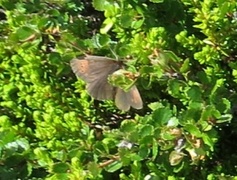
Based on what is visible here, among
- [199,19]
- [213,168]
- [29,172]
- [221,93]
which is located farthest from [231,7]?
[29,172]

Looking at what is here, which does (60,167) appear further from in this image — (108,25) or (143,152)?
(108,25)

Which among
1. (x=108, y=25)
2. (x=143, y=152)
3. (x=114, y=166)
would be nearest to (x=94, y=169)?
(x=114, y=166)

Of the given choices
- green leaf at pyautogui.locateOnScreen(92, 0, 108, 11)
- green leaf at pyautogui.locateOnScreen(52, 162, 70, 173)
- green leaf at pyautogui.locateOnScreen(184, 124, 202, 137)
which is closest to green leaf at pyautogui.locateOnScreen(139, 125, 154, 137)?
green leaf at pyautogui.locateOnScreen(184, 124, 202, 137)

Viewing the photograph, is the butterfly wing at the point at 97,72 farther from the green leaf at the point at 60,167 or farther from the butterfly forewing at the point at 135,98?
the green leaf at the point at 60,167

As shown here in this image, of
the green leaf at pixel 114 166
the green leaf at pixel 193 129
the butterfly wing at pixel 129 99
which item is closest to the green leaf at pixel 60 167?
the green leaf at pixel 114 166

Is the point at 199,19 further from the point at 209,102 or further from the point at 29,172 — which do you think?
the point at 29,172

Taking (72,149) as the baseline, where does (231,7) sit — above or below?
above
